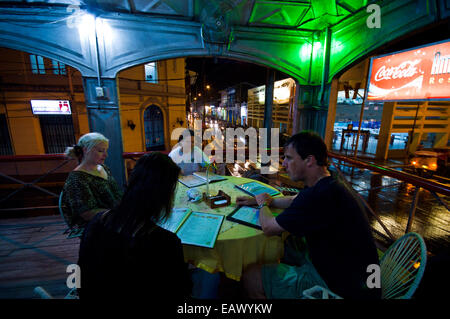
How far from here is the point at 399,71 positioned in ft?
12.9

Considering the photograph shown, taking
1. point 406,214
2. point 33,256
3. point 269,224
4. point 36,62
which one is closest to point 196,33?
point 269,224

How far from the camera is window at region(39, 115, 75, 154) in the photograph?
387 inches

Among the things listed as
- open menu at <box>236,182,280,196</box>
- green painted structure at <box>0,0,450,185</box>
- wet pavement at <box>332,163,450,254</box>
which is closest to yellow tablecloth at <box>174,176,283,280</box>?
open menu at <box>236,182,280,196</box>

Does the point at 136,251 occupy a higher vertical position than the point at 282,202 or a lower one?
higher

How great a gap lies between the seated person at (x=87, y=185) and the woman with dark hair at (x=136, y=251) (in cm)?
93

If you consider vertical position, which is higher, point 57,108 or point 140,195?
point 57,108

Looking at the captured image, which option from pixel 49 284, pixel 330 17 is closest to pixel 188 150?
pixel 49 284

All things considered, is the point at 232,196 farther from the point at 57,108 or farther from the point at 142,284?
the point at 57,108

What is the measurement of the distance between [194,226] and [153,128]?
38.8 ft

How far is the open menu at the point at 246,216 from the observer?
1673mm

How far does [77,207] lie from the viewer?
1.78m

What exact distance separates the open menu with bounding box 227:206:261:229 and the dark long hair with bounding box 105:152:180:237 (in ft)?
2.61
